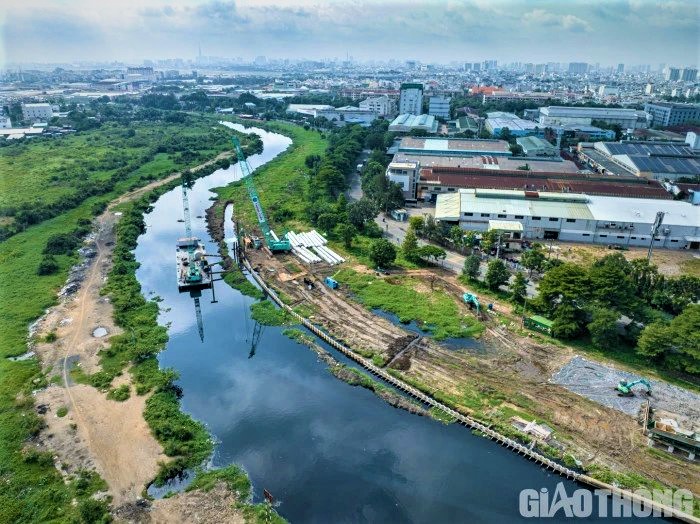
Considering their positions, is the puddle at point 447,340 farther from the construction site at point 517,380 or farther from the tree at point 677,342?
the tree at point 677,342

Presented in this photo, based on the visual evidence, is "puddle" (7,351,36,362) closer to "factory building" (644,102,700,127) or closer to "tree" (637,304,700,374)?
"tree" (637,304,700,374)

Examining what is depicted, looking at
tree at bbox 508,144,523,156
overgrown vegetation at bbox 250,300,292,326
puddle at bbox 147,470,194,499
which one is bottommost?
puddle at bbox 147,470,194,499

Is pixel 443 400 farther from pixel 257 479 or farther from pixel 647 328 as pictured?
pixel 647 328

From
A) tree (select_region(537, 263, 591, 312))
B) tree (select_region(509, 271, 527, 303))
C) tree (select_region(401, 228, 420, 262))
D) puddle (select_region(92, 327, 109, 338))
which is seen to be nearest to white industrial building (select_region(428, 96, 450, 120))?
A: tree (select_region(401, 228, 420, 262))

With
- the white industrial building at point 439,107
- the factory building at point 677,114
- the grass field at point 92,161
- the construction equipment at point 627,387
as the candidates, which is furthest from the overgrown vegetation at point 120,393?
the factory building at point 677,114

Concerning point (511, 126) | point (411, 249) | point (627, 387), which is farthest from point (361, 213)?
point (511, 126)

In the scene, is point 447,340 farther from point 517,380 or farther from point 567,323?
point 567,323
